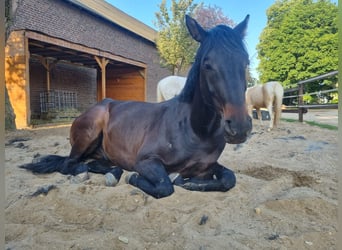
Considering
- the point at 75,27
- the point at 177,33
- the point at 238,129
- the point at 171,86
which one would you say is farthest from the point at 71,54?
the point at 238,129

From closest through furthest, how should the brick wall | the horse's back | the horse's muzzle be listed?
1. the horse's muzzle
2. the horse's back
3. the brick wall

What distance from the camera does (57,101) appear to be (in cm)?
639

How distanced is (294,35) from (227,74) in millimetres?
840

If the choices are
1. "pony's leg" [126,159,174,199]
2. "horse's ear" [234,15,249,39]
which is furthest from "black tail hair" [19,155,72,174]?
"horse's ear" [234,15,249,39]

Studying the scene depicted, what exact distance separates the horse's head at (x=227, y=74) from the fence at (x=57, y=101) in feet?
17.0

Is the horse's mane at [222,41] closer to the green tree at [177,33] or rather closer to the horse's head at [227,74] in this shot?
the horse's head at [227,74]

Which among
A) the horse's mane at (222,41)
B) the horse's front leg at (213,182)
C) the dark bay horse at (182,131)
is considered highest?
the horse's mane at (222,41)

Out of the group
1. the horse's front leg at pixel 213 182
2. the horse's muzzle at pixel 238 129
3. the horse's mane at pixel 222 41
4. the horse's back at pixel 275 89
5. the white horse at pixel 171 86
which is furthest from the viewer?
the horse's back at pixel 275 89

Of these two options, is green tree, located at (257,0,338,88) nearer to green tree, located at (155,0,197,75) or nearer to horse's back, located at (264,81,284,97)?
green tree, located at (155,0,197,75)

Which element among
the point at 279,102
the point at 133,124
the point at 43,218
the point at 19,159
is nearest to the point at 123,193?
the point at 43,218

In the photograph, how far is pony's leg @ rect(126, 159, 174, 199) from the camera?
Result: 3.38 ft

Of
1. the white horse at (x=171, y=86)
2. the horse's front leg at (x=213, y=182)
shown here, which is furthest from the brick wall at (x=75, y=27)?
the horse's front leg at (x=213, y=182)

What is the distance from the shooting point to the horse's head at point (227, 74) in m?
0.75

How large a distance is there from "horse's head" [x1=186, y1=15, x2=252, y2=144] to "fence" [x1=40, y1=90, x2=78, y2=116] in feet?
17.0
